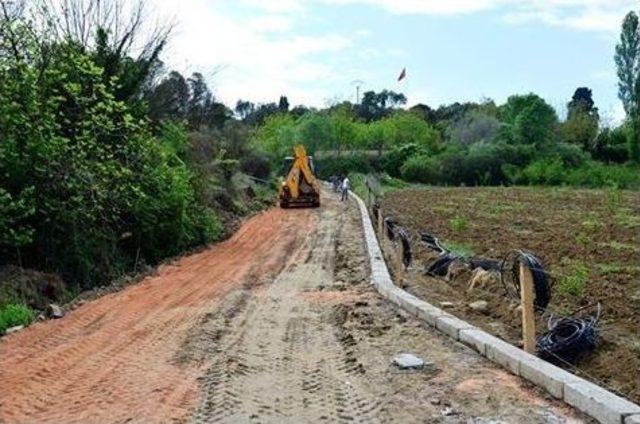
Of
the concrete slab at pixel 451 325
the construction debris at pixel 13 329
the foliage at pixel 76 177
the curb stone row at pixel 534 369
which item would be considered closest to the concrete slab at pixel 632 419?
the curb stone row at pixel 534 369

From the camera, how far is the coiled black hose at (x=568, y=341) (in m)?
8.13

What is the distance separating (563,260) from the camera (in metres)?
→ 16.8

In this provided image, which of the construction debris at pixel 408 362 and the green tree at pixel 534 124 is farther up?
the green tree at pixel 534 124

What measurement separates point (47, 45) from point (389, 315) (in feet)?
35.5

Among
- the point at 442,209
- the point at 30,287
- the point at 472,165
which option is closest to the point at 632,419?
the point at 30,287

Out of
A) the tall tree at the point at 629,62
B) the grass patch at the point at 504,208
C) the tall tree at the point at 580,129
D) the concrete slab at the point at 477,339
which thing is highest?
the tall tree at the point at 629,62

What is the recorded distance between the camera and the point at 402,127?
9212 centimetres

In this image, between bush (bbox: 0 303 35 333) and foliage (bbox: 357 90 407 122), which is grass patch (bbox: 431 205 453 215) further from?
foliage (bbox: 357 90 407 122)

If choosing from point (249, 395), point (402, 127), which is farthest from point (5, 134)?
point (402, 127)

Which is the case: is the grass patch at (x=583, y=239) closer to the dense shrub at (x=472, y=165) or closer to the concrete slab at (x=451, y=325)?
the concrete slab at (x=451, y=325)

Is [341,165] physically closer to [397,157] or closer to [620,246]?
[397,157]

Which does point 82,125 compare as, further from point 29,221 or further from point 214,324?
point 214,324

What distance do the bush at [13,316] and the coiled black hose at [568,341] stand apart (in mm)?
7266

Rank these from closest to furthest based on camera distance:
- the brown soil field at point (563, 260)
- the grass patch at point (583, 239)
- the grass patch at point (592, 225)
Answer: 1. the brown soil field at point (563, 260)
2. the grass patch at point (583, 239)
3. the grass patch at point (592, 225)
